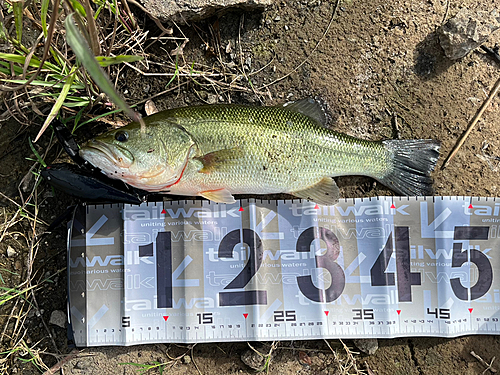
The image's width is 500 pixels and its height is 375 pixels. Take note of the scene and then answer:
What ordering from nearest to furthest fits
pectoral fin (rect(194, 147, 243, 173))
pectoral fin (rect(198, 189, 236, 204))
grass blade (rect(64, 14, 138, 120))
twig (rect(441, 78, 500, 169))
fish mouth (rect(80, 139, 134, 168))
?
grass blade (rect(64, 14, 138, 120)) < fish mouth (rect(80, 139, 134, 168)) < pectoral fin (rect(194, 147, 243, 173)) < pectoral fin (rect(198, 189, 236, 204)) < twig (rect(441, 78, 500, 169))

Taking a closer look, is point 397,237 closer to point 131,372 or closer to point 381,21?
point 381,21

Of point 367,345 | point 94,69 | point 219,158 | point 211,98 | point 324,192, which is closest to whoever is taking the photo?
point 94,69

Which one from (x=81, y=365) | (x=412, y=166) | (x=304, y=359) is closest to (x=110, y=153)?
(x=81, y=365)

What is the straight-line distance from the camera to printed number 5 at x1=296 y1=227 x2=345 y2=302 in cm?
321

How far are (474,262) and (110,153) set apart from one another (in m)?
3.32

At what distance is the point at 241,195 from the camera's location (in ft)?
11.2

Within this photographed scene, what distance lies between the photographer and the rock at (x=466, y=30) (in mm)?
3244

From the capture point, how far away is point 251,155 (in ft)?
9.70

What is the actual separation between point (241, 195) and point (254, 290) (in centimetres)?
89

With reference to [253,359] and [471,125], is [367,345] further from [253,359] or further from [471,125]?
[471,125]

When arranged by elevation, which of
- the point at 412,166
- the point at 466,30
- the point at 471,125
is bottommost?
the point at 412,166

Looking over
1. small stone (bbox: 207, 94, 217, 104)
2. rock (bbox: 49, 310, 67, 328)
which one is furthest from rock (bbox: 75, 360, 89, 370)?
small stone (bbox: 207, 94, 217, 104)

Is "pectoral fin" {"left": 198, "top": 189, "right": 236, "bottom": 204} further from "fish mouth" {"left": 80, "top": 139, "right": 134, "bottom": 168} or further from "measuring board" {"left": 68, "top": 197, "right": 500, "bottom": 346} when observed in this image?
"fish mouth" {"left": 80, "top": 139, "right": 134, "bottom": 168}

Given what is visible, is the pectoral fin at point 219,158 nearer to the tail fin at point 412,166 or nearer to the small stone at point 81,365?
the tail fin at point 412,166
